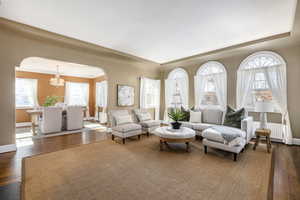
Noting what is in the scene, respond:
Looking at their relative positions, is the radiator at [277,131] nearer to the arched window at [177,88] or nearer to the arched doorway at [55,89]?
the arched window at [177,88]

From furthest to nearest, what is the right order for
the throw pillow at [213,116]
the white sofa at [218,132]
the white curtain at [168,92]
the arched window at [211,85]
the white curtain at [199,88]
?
the white curtain at [168,92], the white curtain at [199,88], the arched window at [211,85], the throw pillow at [213,116], the white sofa at [218,132]

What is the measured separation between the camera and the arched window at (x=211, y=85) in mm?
4914

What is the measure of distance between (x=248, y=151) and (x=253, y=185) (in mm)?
1616

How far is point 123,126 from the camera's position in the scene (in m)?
4.01

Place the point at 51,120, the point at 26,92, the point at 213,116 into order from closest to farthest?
the point at 213,116, the point at 51,120, the point at 26,92

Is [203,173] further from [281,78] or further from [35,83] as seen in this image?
[35,83]

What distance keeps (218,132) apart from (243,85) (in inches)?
96.0

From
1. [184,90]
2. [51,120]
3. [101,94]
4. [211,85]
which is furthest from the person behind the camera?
[101,94]

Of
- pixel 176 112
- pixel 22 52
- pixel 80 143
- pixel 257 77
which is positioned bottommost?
pixel 80 143

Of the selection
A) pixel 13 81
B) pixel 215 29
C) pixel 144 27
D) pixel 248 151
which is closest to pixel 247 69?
pixel 215 29

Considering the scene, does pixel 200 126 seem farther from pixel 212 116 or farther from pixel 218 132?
pixel 218 132

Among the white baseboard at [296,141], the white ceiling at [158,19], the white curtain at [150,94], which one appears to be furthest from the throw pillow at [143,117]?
the white baseboard at [296,141]

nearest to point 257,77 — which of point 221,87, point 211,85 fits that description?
point 221,87

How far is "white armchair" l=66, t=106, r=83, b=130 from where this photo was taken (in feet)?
17.2
